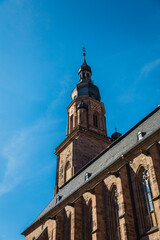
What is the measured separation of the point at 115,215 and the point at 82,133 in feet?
61.3

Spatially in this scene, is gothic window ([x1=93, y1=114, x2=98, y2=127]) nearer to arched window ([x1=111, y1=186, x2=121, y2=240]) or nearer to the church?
the church

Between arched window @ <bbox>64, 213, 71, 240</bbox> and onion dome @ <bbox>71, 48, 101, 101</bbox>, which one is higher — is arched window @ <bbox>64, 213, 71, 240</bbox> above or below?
below

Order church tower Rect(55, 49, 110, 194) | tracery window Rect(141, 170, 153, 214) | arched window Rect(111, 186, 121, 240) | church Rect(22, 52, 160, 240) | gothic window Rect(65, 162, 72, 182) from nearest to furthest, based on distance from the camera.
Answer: church Rect(22, 52, 160, 240)
tracery window Rect(141, 170, 153, 214)
arched window Rect(111, 186, 121, 240)
gothic window Rect(65, 162, 72, 182)
church tower Rect(55, 49, 110, 194)

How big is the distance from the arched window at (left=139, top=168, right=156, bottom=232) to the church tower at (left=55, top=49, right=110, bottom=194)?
53.3ft

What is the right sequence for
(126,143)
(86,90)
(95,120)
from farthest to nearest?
(86,90)
(95,120)
(126,143)

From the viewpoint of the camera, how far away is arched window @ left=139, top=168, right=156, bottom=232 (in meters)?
15.4

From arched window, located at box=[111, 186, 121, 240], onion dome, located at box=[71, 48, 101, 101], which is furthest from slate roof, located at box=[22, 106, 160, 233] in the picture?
onion dome, located at box=[71, 48, 101, 101]

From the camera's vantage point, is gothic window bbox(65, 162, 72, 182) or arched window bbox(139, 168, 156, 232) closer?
arched window bbox(139, 168, 156, 232)

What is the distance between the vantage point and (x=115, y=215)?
711 inches

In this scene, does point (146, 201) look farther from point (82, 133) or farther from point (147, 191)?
point (82, 133)

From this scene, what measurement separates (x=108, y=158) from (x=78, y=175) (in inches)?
236

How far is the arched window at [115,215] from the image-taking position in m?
17.2

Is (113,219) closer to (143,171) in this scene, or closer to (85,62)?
(143,171)

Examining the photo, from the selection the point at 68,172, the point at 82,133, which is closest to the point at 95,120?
the point at 82,133
